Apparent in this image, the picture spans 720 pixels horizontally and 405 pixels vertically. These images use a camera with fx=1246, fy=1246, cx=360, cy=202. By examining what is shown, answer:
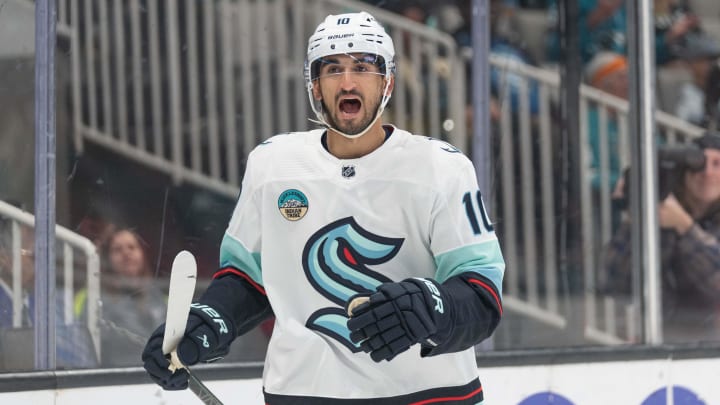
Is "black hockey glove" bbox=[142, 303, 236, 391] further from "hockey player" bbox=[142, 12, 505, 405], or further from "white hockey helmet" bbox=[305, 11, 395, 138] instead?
"white hockey helmet" bbox=[305, 11, 395, 138]

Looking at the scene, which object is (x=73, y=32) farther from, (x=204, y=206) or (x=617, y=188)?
(x=617, y=188)

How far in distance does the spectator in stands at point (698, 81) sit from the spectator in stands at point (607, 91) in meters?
0.19

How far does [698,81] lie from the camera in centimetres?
396

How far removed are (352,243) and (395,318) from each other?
0.92 feet

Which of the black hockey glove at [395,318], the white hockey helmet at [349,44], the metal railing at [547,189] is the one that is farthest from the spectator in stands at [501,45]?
the black hockey glove at [395,318]

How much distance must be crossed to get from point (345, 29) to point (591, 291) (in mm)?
1944

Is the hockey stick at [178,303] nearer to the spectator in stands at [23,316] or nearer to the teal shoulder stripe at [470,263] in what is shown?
the teal shoulder stripe at [470,263]

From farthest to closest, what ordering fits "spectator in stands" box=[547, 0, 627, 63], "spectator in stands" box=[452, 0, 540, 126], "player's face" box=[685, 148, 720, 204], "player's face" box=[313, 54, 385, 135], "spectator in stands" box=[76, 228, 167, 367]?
"player's face" box=[685, 148, 720, 204]
"spectator in stands" box=[547, 0, 627, 63]
"spectator in stands" box=[452, 0, 540, 126]
"spectator in stands" box=[76, 228, 167, 367]
"player's face" box=[313, 54, 385, 135]

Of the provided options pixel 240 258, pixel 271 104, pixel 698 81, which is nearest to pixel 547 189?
pixel 698 81

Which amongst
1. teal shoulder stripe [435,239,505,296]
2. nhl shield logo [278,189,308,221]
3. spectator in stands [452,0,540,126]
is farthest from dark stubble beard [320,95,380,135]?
spectator in stands [452,0,540,126]

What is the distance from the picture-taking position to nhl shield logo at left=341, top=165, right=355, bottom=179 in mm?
2135

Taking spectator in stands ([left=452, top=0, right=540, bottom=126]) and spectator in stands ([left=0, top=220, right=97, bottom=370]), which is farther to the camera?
spectator in stands ([left=452, top=0, right=540, bottom=126])

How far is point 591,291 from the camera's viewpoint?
12.6 feet

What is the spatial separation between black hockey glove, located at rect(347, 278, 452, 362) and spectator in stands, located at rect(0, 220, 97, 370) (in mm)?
1503
